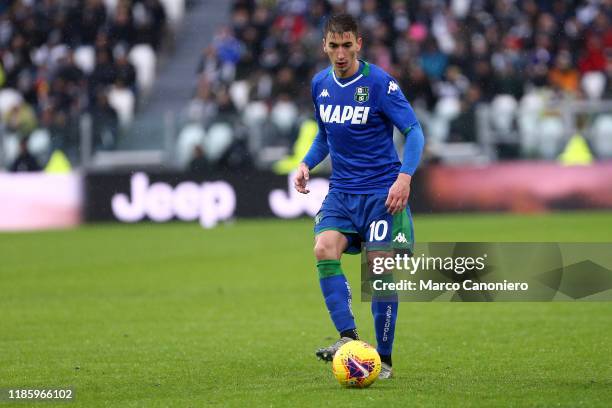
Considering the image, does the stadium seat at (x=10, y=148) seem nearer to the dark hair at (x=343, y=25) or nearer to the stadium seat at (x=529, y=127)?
the stadium seat at (x=529, y=127)

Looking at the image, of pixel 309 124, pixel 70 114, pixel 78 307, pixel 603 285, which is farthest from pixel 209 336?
pixel 70 114

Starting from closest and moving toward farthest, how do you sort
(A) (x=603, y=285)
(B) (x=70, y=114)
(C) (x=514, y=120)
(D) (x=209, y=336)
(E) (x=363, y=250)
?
1. (E) (x=363, y=250)
2. (A) (x=603, y=285)
3. (D) (x=209, y=336)
4. (C) (x=514, y=120)
5. (B) (x=70, y=114)

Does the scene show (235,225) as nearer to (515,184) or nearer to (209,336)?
(515,184)

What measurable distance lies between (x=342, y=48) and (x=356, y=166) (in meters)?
0.77

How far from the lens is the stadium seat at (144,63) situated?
97.8 ft

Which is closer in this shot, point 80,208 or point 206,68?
point 80,208

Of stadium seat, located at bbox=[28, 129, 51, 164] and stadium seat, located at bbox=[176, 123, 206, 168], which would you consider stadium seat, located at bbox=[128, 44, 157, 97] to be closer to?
stadium seat, located at bbox=[28, 129, 51, 164]

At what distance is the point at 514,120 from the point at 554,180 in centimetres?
134

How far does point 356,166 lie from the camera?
8133 millimetres

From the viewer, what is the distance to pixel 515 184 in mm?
23234

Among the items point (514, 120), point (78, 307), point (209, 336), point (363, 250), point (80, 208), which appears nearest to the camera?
point (363, 250)

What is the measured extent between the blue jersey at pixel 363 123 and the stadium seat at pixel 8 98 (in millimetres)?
20624

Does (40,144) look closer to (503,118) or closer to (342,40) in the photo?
(503,118)

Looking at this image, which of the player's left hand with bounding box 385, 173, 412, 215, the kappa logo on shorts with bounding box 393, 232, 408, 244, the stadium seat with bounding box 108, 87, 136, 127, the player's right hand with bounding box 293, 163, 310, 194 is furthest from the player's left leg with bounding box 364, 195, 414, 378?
the stadium seat with bounding box 108, 87, 136, 127
